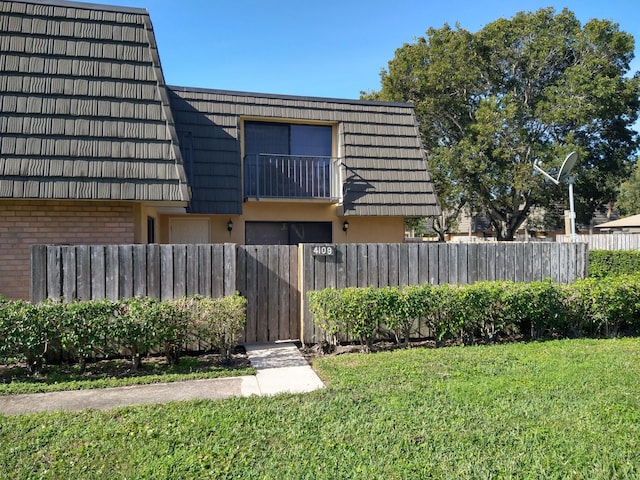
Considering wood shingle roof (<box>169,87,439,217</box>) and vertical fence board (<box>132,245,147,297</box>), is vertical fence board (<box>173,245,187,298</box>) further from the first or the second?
wood shingle roof (<box>169,87,439,217</box>)

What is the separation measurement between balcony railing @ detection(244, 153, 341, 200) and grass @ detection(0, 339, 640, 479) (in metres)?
7.10

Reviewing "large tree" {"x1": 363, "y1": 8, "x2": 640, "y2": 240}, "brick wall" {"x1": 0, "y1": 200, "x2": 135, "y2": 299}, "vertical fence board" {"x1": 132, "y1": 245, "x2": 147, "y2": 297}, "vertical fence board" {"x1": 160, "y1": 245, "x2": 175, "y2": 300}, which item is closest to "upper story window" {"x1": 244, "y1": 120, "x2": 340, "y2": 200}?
"brick wall" {"x1": 0, "y1": 200, "x2": 135, "y2": 299}

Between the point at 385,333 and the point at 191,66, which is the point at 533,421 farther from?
the point at 191,66

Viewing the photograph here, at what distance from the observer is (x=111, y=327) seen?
536cm

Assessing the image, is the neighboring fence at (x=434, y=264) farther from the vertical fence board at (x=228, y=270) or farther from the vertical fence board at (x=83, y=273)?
the vertical fence board at (x=83, y=273)

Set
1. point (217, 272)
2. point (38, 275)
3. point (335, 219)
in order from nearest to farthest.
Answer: point (38, 275) < point (217, 272) < point (335, 219)

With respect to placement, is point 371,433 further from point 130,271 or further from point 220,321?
point 130,271

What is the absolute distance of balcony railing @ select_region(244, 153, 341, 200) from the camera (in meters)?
11.4

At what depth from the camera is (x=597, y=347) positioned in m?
6.55

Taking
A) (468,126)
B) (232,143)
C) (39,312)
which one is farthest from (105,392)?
(468,126)

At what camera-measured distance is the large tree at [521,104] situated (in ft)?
75.9

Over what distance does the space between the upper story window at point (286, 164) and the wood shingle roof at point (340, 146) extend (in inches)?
15.9

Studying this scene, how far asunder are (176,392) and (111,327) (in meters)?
1.26

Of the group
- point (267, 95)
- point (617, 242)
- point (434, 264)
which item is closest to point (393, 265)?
point (434, 264)
